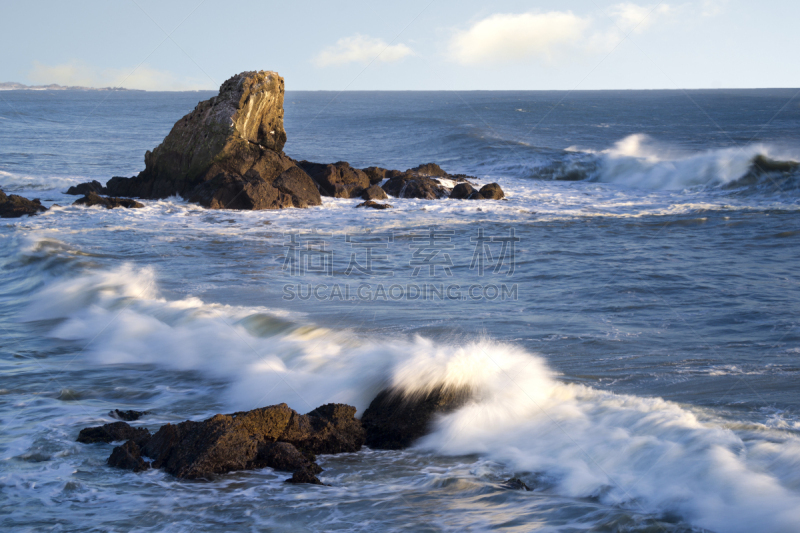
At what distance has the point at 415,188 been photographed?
20797 mm

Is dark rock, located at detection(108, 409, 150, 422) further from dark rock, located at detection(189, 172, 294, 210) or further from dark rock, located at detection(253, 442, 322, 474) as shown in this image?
dark rock, located at detection(189, 172, 294, 210)

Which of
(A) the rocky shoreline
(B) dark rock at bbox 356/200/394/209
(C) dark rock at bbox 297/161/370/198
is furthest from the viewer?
(C) dark rock at bbox 297/161/370/198

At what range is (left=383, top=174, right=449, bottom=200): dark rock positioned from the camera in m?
20.7

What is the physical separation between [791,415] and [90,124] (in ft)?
195

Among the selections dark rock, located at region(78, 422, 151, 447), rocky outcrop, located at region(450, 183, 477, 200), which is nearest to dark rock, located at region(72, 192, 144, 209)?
rocky outcrop, located at region(450, 183, 477, 200)

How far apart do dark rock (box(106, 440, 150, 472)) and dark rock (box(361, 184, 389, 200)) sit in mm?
15709

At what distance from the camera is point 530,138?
143 ft

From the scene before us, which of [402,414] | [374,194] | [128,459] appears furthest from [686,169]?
[128,459]

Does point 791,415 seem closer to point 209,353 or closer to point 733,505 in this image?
point 733,505

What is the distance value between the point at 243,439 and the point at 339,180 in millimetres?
16738

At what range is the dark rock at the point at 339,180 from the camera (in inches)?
809

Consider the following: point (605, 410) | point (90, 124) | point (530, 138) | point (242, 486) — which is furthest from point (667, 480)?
point (90, 124)

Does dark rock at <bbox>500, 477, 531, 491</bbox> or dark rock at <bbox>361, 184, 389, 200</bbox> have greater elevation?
dark rock at <bbox>361, 184, 389, 200</bbox>

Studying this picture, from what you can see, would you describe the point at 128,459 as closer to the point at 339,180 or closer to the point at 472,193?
the point at 339,180
